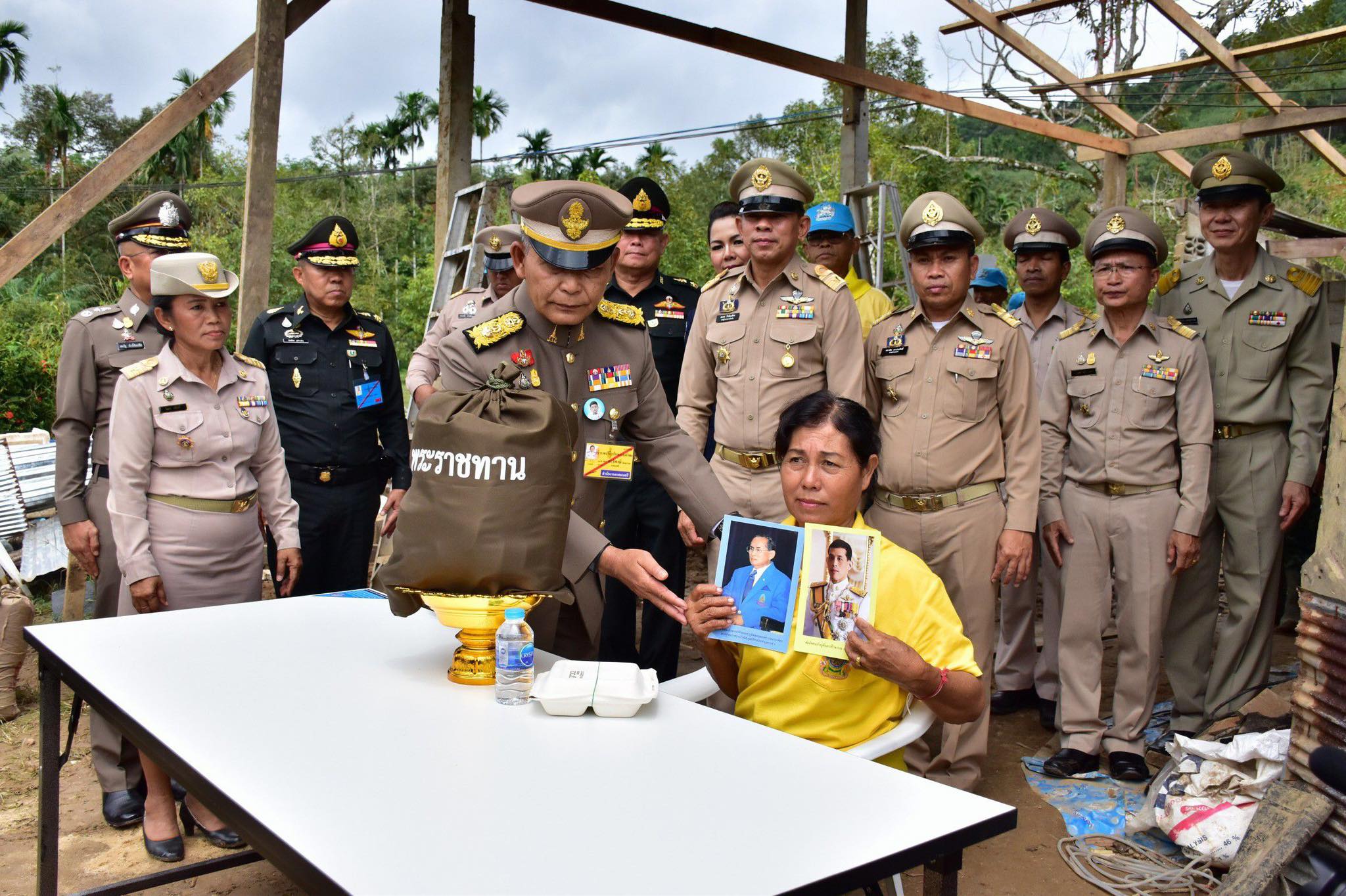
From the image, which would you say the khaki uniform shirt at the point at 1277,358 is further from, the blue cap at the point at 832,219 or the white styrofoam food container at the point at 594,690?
the white styrofoam food container at the point at 594,690

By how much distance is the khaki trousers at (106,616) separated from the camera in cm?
357

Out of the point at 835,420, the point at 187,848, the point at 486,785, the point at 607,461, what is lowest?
the point at 187,848

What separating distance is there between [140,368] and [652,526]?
7.10 feet

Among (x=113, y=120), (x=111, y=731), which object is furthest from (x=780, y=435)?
(x=113, y=120)

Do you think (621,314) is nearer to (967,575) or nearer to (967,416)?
(967,416)

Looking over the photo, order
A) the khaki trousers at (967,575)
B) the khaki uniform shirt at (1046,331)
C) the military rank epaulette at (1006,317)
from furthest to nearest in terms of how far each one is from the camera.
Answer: the khaki uniform shirt at (1046,331)
the military rank epaulette at (1006,317)
the khaki trousers at (967,575)

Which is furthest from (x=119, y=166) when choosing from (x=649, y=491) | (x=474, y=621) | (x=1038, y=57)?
(x=1038, y=57)

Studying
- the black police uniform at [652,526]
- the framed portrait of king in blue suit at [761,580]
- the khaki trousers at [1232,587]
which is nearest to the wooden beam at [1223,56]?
the khaki trousers at [1232,587]

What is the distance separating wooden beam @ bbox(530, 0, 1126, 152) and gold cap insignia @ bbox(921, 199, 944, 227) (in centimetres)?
324

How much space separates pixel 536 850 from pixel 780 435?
1402 mm

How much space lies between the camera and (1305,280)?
414cm

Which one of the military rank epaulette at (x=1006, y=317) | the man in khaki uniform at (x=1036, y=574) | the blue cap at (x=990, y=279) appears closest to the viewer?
the military rank epaulette at (x=1006, y=317)

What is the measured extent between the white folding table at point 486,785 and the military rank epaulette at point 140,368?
3.82 feet

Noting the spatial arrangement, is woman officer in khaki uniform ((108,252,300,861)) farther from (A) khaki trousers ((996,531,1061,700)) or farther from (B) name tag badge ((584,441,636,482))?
(A) khaki trousers ((996,531,1061,700))
